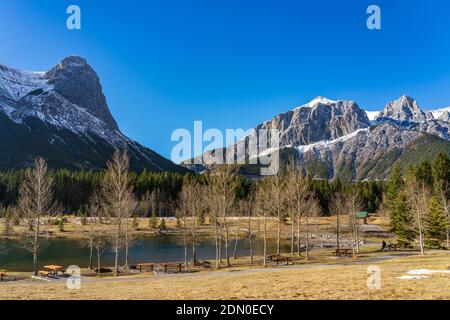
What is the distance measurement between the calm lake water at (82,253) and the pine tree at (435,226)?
2829 centimetres

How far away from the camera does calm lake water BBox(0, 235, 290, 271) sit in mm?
63031

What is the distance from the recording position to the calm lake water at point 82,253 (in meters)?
63.0

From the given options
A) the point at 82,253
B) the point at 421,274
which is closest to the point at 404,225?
the point at 421,274

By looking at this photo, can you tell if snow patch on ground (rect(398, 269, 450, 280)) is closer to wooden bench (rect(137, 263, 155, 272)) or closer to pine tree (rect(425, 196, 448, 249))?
wooden bench (rect(137, 263, 155, 272))

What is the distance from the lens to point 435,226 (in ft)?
201

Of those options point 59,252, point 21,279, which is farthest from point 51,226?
point 21,279

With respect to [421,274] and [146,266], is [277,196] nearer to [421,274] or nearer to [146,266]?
[146,266]

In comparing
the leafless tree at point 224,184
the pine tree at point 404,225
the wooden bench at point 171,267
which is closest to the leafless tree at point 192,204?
the leafless tree at point 224,184

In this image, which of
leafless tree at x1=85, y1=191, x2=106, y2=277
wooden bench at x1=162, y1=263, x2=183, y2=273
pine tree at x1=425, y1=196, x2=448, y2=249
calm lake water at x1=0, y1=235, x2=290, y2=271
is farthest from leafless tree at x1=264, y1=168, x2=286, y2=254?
pine tree at x1=425, y1=196, x2=448, y2=249

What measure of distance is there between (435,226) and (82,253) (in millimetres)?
62384

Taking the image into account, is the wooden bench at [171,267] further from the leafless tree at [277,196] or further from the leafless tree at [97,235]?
the leafless tree at [277,196]

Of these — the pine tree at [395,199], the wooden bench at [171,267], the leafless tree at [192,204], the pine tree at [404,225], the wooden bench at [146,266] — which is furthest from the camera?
the pine tree at [395,199]
